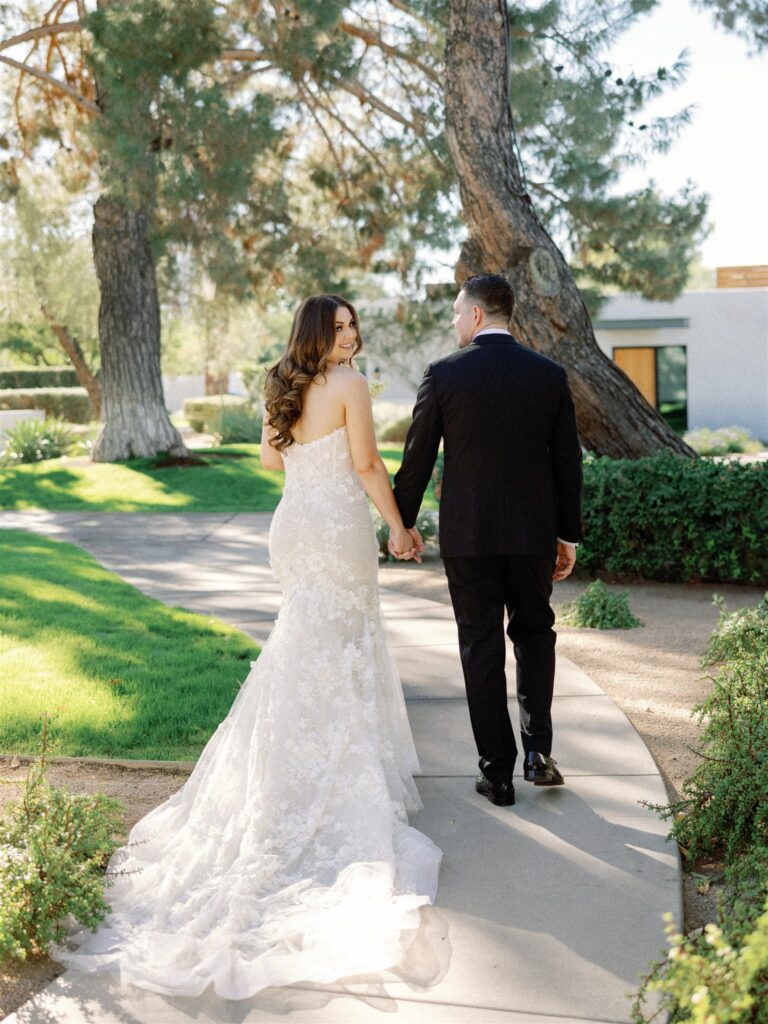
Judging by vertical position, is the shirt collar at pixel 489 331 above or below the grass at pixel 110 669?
above

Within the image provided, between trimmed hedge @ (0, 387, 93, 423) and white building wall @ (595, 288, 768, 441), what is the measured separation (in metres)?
15.5

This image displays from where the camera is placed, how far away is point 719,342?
28188 mm

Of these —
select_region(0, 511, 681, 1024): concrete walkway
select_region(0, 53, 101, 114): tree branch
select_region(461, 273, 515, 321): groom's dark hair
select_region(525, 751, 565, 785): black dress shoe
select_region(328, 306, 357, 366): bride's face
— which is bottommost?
select_region(0, 511, 681, 1024): concrete walkway

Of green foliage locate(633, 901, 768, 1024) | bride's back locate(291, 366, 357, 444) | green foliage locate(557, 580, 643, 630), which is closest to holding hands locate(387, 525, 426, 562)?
bride's back locate(291, 366, 357, 444)

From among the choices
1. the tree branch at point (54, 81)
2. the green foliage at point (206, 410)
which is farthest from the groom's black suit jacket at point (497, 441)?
the green foliage at point (206, 410)

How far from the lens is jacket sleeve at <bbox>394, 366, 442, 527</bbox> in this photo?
4.12 meters

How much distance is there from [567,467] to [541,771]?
4.02 ft

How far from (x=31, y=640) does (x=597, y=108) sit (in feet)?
34.4

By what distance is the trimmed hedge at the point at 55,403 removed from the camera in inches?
1252

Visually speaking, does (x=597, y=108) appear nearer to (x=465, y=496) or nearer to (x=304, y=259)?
(x=304, y=259)

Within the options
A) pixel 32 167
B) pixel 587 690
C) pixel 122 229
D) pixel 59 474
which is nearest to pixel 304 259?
pixel 122 229

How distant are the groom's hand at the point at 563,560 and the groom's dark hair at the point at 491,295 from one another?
3.16 feet

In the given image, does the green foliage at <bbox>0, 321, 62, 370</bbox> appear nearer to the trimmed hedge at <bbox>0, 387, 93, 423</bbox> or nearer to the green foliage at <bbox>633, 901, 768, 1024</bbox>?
the trimmed hedge at <bbox>0, 387, 93, 423</bbox>

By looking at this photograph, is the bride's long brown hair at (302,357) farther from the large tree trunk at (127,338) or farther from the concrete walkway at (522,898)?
the large tree trunk at (127,338)
